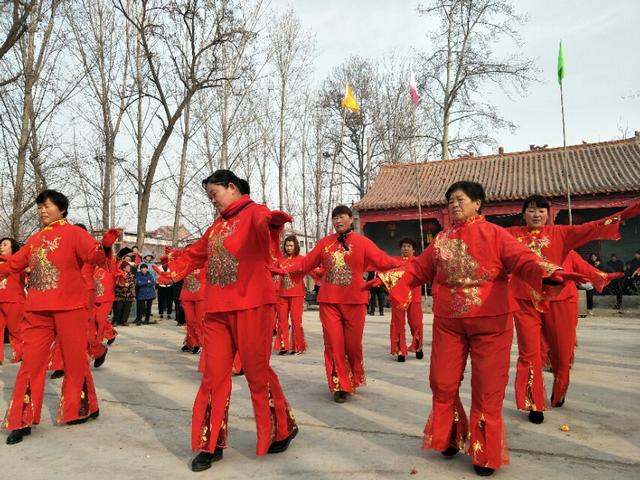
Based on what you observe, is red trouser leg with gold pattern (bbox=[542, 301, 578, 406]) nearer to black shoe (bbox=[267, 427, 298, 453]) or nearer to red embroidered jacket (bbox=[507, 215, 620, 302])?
red embroidered jacket (bbox=[507, 215, 620, 302])

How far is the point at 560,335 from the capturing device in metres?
4.47

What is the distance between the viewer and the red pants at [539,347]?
4234 millimetres

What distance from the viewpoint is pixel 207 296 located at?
3.59 m

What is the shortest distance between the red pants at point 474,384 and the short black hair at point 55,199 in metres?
3.26

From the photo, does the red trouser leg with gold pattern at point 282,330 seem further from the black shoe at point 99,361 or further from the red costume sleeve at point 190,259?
the red costume sleeve at point 190,259

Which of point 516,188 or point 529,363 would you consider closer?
point 529,363

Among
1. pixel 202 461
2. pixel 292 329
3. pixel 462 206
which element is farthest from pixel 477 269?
pixel 292 329

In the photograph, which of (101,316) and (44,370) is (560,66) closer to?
(101,316)

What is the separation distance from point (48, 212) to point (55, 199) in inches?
5.2

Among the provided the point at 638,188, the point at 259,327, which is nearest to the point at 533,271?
the point at 259,327

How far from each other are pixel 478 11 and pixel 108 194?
17.7m

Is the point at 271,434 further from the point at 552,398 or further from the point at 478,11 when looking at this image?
the point at 478,11

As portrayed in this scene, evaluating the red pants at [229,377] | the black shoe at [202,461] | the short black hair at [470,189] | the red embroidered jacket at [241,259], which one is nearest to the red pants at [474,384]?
the short black hair at [470,189]

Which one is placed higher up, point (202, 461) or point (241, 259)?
point (241, 259)
